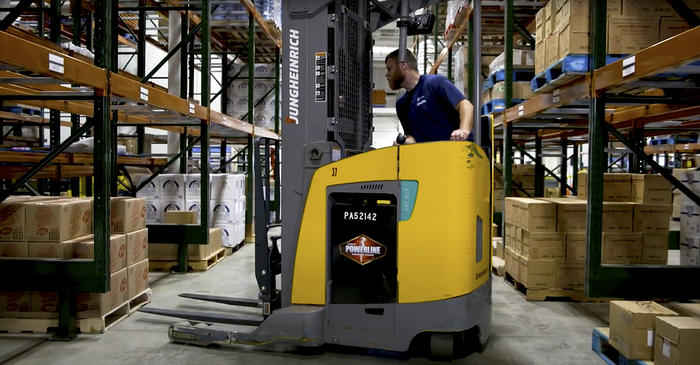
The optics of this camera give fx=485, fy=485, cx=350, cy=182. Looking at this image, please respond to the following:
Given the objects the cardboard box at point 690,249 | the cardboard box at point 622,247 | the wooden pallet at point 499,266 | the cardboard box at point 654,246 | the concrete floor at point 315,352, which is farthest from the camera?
the wooden pallet at point 499,266

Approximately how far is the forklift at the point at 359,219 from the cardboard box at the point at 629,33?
1.62 m

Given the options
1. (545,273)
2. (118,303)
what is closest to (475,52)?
(545,273)

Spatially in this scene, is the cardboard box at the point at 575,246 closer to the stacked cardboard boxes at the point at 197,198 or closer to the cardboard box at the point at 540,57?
the cardboard box at the point at 540,57

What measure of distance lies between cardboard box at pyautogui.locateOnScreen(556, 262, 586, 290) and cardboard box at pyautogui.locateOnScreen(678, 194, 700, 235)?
1.14m

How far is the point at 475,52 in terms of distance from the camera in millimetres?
3391

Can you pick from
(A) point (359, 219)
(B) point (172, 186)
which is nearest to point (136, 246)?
(A) point (359, 219)

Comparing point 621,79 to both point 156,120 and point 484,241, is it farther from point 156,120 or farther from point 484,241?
point 156,120

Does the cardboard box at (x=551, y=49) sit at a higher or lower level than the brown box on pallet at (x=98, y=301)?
higher

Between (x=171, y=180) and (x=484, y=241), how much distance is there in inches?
238

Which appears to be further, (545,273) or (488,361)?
(545,273)

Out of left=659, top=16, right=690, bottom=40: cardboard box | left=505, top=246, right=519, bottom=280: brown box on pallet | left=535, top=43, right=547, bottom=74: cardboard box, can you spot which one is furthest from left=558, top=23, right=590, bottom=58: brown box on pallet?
left=505, top=246, right=519, bottom=280: brown box on pallet

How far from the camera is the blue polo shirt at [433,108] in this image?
158 inches

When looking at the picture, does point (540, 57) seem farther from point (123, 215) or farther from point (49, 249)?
point (49, 249)

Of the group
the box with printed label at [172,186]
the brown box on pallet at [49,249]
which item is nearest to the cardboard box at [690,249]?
the brown box on pallet at [49,249]
